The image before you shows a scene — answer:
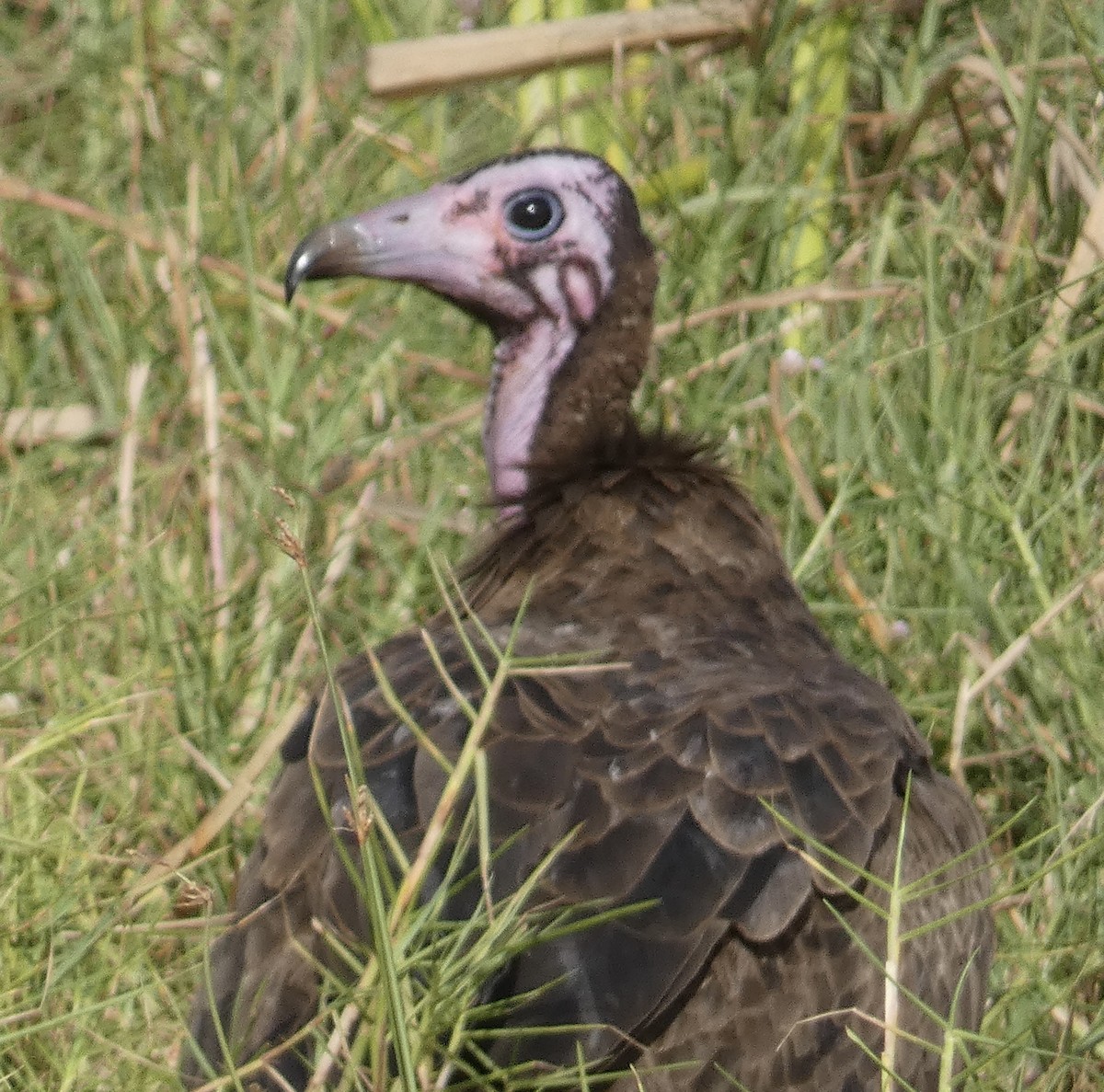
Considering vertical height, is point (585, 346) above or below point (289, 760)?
above

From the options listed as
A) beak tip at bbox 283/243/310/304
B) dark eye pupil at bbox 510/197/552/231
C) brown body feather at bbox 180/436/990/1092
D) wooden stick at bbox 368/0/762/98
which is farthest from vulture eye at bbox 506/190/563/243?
brown body feather at bbox 180/436/990/1092

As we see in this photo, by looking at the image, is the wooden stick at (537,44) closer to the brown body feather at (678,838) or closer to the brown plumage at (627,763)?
the brown plumage at (627,763)

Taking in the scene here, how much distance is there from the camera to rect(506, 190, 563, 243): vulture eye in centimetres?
361

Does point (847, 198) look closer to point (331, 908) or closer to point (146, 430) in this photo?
point (146, 430)

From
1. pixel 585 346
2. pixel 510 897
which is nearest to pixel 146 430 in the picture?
pixel 585 346

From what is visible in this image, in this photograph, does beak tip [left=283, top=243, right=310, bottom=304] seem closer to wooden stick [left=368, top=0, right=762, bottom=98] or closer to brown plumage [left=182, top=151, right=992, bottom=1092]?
brown plumage [left=182, top=151, right=992, bottom=1092]

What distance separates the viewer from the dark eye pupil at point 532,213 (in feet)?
11.8

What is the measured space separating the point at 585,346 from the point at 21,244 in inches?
82.2

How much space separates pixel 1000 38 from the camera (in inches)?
194

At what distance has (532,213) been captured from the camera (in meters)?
3.61

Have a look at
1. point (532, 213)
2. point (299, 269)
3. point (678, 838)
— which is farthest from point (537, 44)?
point (678, 838)

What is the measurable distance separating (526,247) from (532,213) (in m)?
0.06

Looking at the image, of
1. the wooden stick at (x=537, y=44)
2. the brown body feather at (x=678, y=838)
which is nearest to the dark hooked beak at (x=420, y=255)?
the wooden stick at (x=537, y=44)

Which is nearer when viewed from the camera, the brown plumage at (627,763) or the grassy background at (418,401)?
the brown plumage at (627,763)
